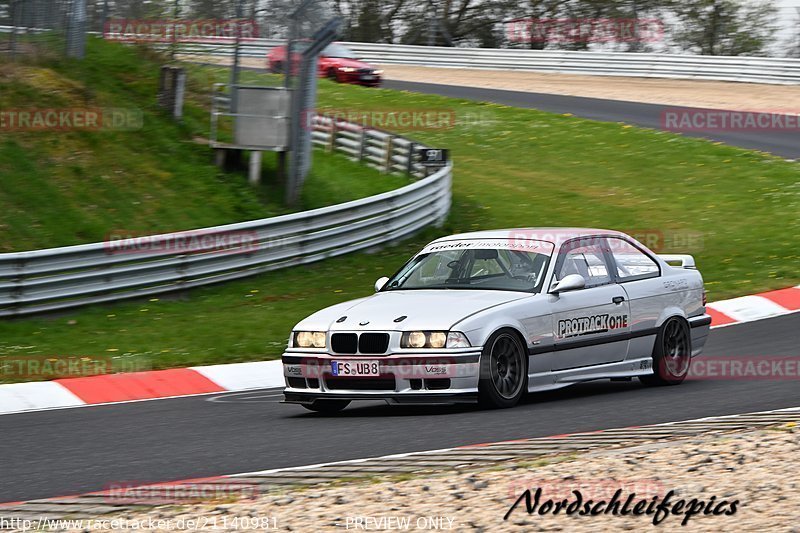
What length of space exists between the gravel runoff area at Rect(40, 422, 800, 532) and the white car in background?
82.8 inches

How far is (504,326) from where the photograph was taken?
8805 mm

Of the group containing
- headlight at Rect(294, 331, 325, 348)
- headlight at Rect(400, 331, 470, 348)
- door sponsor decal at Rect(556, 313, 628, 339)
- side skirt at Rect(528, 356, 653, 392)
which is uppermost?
headlight at Rect(400, 331, 470, 348)

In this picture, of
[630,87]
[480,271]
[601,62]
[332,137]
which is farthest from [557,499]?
[601,62]

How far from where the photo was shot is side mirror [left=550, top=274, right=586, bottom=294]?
9.34 m

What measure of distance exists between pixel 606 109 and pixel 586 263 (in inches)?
906

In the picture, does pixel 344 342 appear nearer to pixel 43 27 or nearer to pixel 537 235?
pixel 537 235

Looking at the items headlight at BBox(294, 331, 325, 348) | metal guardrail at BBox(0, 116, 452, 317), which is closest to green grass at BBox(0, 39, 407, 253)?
metal guardrail at BBox(0, 116, 452, 317)

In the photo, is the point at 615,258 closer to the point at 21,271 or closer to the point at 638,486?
the point at 638,486

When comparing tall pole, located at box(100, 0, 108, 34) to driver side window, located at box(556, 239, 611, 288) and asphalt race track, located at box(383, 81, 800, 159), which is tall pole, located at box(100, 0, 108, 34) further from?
driver side window, located at box(556, 239, 611, 288)

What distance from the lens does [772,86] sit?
34438mm

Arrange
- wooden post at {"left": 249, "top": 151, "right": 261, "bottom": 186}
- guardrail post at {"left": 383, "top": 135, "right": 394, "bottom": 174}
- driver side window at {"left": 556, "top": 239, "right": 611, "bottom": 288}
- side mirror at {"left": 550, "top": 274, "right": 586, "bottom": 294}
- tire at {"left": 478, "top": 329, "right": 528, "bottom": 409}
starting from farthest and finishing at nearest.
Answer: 1. guardrail post at {"left": 383, "top": 135, "right": 394, "bottom": 174}
2. wooden post at {"left": 249, "top": 151, "right": 261, "bottom": 186}
3. driver side window at {"left": 556, "top": 239, "right": 611, "bottom": 288}
4. side mirror at {"left": 550, "top": 274, "right": 586, "bottom": 294}
5. tire at {"left": 478, "top": 329, "right": 528, "bottom": 409}

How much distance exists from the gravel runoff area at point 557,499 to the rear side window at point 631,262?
3.66 metres

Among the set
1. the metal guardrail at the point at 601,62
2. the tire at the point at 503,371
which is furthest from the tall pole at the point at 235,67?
the metal guardrail at the point at 601,62

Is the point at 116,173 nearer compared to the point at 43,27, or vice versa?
the point at 116,173
